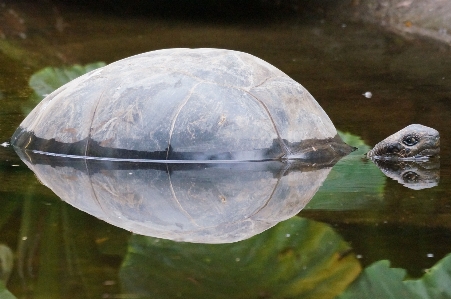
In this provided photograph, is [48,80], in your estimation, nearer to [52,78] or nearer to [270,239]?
[52,78]

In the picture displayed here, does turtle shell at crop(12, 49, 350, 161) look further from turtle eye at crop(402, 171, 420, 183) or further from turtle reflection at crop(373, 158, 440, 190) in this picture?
turtle eye at crop(402, 171, 420, 183)

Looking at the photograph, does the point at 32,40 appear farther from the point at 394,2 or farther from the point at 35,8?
the point at 394,2

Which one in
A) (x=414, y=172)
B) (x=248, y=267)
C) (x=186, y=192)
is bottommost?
(x=414, y=172)

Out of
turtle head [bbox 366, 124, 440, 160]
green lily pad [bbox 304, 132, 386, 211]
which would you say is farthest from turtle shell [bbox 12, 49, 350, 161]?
turtle head [bbox 366, 124, 440, 160]

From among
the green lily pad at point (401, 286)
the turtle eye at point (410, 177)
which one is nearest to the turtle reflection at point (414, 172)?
the turtle eye at point (410, 177)

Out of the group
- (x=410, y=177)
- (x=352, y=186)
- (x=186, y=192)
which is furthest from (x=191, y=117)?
(x=410, y=177)

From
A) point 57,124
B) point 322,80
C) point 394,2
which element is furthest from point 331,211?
point 394,2
